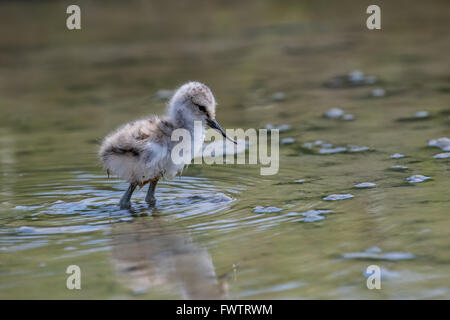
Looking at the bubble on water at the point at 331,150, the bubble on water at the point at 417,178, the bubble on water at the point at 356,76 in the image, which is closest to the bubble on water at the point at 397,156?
the bubble on water at the point at 331,150

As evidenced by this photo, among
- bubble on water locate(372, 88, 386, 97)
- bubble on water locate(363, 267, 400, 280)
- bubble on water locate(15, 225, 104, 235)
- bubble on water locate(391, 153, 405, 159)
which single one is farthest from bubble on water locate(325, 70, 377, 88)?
bubble on water locate(363, 267, 400, 280)

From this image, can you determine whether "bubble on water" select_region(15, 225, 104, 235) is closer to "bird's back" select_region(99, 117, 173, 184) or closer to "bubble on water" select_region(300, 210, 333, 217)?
"bird's back" select_region(99, 117, 173, 184)

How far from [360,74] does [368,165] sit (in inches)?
171

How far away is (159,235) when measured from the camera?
540 cm

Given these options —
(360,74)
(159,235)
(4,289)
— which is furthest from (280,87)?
(4,289)

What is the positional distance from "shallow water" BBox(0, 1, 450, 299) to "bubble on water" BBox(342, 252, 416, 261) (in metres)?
0.02

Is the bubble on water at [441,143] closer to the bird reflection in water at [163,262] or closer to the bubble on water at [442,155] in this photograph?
the bubble on water at [442,155]

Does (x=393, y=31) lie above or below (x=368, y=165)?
above

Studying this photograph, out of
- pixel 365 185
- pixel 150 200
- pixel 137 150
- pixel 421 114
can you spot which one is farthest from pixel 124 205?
pixel 421 114

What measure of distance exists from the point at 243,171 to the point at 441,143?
5.82 ft

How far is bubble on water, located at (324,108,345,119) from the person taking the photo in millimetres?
8841

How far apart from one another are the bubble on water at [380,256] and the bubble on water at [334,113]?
416 cm

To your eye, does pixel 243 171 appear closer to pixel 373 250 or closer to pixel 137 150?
pixel 137 150
